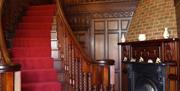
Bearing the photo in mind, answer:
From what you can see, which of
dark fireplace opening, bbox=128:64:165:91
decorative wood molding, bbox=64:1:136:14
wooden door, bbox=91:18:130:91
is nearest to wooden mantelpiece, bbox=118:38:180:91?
dark fireplace opening, bbox=128:64:165:91

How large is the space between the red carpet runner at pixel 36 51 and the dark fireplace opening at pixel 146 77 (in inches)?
77.4

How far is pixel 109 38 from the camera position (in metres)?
6.61

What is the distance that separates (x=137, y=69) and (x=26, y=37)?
2.46 metres

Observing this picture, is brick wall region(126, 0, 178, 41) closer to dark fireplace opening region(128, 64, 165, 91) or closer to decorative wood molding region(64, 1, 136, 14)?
decorative wood molding region(64, 1, 136, 14)

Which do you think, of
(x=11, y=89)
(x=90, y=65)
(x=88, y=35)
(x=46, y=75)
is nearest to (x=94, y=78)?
(x=90, y=65)

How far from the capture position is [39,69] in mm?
4461

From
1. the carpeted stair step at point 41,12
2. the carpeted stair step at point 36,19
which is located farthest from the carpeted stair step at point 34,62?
the carpeted stair step at point 41,12

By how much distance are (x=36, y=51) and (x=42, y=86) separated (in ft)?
2.89

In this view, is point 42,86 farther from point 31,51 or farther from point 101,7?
point 101,7

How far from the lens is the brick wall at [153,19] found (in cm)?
494

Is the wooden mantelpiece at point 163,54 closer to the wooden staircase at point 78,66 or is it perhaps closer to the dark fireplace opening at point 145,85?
the dark fireplace opening at point 145,85

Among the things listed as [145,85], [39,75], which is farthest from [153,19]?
[39,75]

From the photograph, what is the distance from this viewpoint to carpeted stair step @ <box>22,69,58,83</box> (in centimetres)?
424

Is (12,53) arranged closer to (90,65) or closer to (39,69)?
(39,69)
